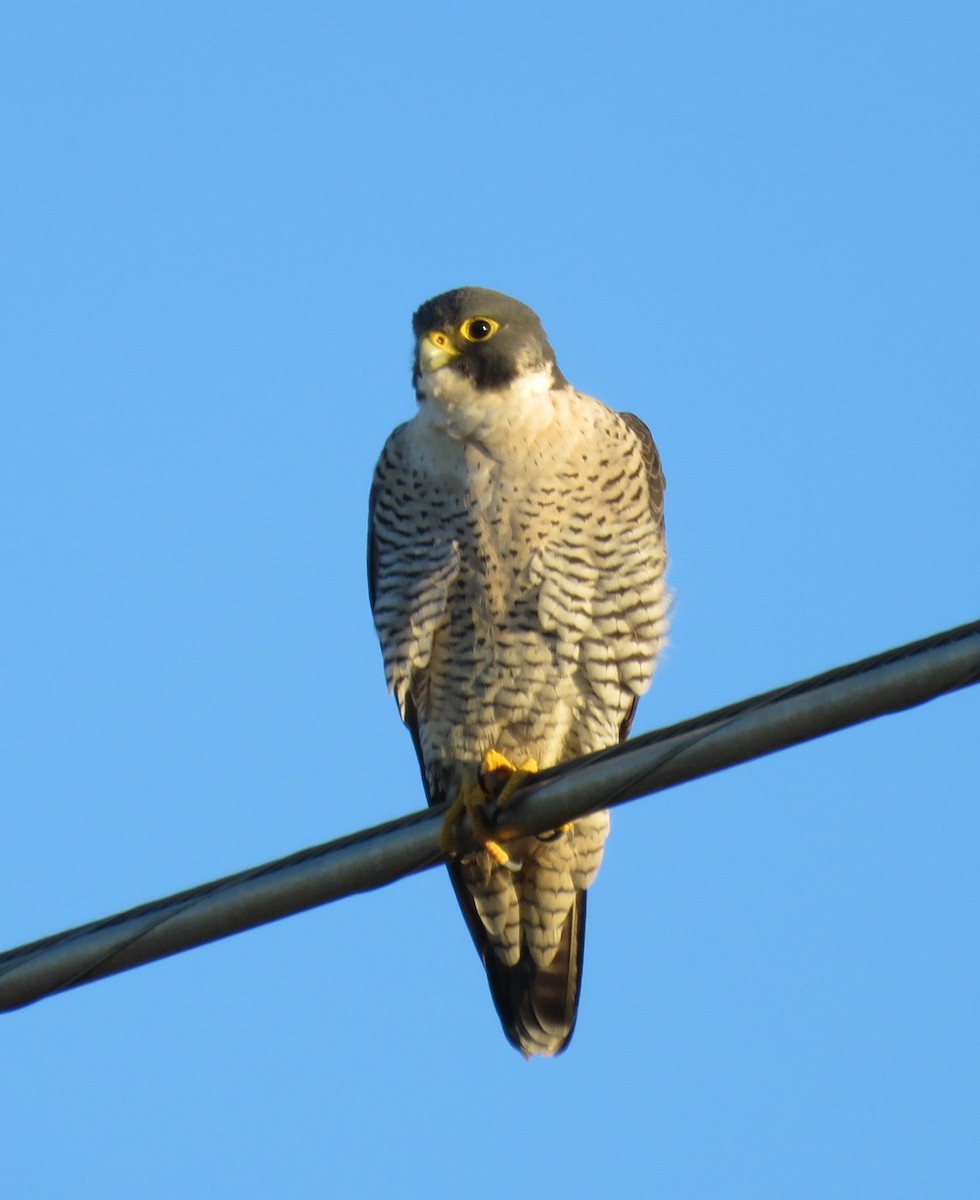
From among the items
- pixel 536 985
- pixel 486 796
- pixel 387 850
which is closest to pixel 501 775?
pixel 486 796

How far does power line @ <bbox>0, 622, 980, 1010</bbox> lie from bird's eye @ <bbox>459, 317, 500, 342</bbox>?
2536mm

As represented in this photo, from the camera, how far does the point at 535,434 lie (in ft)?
19.5

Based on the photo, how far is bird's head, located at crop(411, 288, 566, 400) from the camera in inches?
241

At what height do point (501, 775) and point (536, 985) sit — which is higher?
point (501, 775)

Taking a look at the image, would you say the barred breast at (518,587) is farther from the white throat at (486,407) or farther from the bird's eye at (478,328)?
the bird's eye at (478,328)

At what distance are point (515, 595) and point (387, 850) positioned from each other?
2105 mm

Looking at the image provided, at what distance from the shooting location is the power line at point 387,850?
11.0ft

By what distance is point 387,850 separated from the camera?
150 inches

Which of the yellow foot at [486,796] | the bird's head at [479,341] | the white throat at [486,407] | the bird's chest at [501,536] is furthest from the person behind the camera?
the bird's head at [479,341]

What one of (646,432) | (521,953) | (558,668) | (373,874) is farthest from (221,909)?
(646,432)

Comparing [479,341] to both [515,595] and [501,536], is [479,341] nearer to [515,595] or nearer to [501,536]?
[501,536]

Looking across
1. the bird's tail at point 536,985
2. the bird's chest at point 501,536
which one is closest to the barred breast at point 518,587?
the bird's chest at point 501,536

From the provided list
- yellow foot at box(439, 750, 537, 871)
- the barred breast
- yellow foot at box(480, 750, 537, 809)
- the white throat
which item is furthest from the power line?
the white throat

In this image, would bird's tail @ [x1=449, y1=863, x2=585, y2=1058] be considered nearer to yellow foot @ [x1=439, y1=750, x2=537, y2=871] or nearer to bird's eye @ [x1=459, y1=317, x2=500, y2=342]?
yellow foot @ [x1=439, y1=750, x2=537, y2=871]
